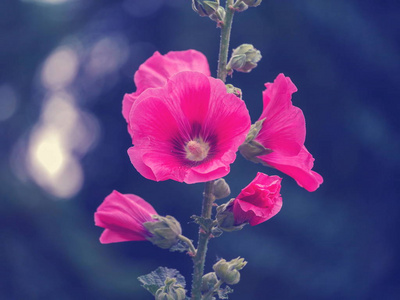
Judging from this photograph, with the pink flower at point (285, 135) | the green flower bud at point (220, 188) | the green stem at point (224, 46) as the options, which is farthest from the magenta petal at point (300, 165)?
the green stem at point (224, 46)

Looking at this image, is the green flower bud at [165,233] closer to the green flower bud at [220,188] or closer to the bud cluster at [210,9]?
the green flower bud at [220,188]

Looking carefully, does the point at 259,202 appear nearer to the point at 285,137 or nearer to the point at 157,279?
the point at 285,137

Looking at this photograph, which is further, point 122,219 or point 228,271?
point 122,219

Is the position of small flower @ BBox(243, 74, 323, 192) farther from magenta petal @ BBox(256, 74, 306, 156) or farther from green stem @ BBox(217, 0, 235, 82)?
green stem @ BBox(217, 0, 235, 82)

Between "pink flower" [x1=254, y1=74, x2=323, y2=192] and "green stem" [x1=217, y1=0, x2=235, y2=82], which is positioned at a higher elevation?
"green stem" [x1=217, y1=0, x2=235, y2=82]

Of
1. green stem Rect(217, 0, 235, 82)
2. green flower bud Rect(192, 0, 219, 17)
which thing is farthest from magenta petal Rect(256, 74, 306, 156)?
green flower bud Rect(192, 0, 219, 17)

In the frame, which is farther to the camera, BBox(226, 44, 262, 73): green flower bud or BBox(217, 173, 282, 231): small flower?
BBox(226, 44, 262, 73): green flower bud

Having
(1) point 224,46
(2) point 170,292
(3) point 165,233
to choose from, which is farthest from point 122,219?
(1) point 224,46
